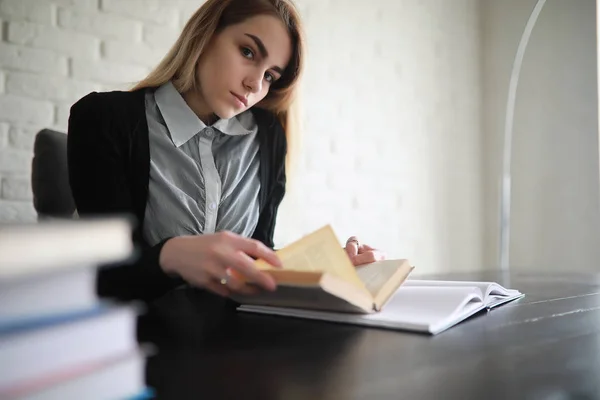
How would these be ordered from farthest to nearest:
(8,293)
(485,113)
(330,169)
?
(485,113), (330,169), (8,293)

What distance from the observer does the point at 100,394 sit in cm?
20

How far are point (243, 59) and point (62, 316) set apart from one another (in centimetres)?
103

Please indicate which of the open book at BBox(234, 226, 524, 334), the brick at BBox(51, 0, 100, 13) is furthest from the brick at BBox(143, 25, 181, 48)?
the open book at BBox(234, 226, 524, 334)

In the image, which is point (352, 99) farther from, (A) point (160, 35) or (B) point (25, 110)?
(B) point (25, 110)

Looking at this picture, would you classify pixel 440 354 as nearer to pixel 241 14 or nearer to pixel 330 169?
pixel 241 14

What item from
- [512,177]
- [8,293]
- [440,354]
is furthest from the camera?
[512,177]

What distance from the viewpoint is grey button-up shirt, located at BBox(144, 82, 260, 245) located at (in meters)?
1.14

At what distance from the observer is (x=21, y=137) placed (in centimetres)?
142

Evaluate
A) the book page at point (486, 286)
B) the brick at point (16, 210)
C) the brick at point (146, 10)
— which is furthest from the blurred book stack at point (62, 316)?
the brick at point (146, 10)

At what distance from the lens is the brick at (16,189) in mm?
1395

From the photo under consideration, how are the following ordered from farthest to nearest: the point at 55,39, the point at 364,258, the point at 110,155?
the point at 55,39, the point at 110,155, the point at 364,258

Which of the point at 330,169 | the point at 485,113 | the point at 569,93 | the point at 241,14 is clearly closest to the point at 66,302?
the point at 241,14

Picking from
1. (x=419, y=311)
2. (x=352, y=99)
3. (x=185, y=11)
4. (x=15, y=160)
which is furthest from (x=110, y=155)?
(x=352, y=99)

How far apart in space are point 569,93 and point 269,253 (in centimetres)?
226
